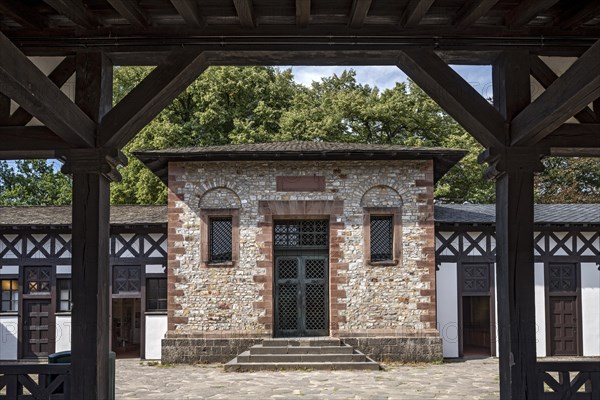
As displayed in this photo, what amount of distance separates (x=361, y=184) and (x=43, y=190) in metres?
21.2

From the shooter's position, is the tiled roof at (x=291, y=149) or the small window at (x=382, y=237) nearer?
the tiled roof at (x=291, y=149)

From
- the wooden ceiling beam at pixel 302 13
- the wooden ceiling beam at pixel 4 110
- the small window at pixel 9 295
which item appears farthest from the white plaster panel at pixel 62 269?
the wooden ceiling beam at pixel 302 13

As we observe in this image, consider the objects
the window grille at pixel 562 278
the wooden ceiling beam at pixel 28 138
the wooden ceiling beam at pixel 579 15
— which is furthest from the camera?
the window grille at pixel 562 278

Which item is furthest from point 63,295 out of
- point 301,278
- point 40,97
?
point 40,97

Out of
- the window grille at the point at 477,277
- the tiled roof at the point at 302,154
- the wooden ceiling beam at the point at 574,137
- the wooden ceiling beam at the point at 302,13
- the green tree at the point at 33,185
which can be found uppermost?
the green tree at the point at 33,185

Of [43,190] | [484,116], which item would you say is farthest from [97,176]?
[43,190]

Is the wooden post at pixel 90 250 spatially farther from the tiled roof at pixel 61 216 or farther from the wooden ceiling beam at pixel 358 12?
the tiled roof at pixel 61 216

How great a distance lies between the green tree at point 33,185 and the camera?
101 ft

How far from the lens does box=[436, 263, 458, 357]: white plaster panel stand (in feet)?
52.9

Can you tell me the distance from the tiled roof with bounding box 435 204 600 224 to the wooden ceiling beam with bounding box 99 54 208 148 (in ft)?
39.2

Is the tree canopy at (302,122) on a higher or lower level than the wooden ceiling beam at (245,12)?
higher

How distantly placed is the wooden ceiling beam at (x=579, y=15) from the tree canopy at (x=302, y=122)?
65.1ft

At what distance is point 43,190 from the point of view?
1233 inches

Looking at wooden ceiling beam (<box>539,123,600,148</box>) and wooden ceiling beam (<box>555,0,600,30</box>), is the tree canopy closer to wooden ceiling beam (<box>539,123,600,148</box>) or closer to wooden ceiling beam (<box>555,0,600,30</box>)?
wooden ceiling beam (<box>539,123,600,148</box>)
